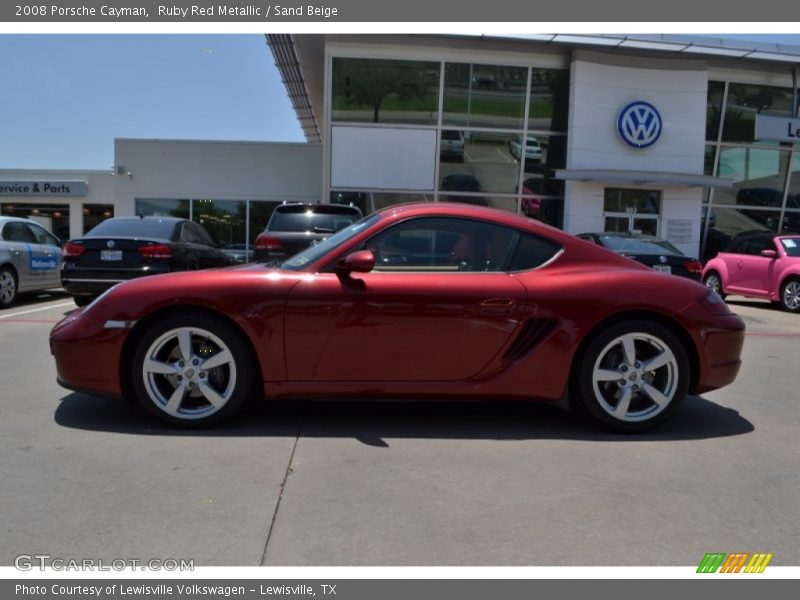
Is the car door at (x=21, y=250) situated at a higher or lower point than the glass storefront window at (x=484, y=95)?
lower

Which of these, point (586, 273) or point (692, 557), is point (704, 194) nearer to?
point (586, 273)

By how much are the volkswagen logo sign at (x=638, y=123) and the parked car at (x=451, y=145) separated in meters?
4.48

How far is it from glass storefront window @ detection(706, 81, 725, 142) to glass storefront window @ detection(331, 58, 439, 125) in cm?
829

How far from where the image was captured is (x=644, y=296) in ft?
13.4

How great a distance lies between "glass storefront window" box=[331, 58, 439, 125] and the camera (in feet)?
57.9

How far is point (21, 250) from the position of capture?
10.4 m

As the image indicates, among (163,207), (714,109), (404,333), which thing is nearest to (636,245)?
(404,333)

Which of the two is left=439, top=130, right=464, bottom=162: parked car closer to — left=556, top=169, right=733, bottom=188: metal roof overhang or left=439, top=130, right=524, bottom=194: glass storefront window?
left=439, top=130, right=524, bottom=194: glass storefront window

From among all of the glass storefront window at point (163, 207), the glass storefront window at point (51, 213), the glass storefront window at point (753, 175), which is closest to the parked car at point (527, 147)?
the glass storefront window at point (753, 175)

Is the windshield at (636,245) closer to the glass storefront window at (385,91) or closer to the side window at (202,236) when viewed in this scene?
the side window at (202,236)

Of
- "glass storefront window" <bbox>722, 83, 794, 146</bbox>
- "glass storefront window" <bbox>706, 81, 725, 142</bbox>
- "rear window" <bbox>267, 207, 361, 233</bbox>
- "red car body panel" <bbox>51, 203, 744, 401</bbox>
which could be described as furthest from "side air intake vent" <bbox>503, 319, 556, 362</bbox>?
"glass storefront window" <bbox>722, 83, 794, 146</bbox>

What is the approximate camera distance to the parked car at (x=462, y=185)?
717 inches

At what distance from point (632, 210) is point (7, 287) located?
15.4 m

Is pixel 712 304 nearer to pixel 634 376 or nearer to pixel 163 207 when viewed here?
pixel 634 376
